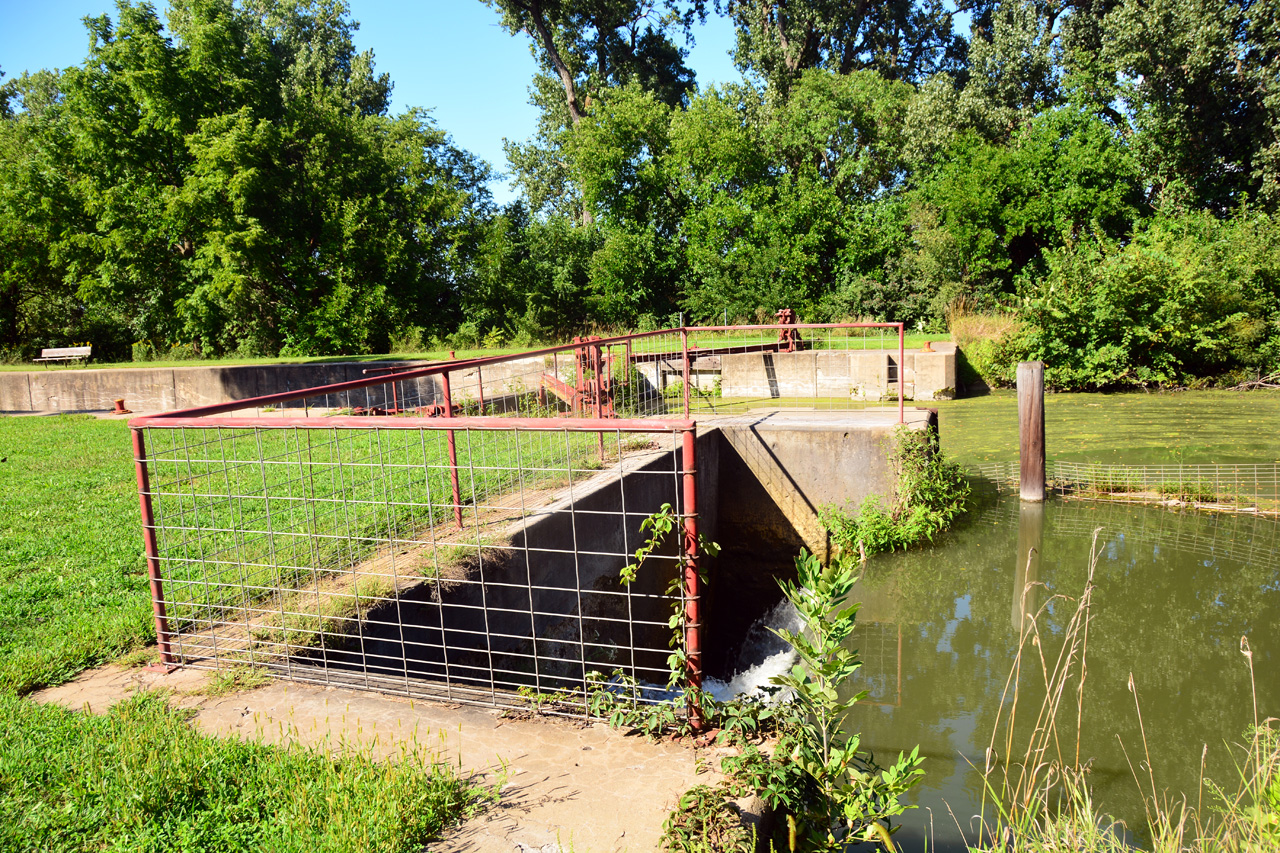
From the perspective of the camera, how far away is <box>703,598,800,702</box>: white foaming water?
23.2 ft

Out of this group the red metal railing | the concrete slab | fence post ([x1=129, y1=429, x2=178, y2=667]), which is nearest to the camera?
the red metal railing

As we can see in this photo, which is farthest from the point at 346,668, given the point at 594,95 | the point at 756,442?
the point at 594,95

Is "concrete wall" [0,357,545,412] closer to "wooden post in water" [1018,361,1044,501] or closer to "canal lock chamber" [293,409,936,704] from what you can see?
"canal lock chamber" [293,409,936,704]

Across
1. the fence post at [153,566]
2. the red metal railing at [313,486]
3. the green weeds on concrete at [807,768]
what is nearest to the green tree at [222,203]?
the red metal railing at [313,486]

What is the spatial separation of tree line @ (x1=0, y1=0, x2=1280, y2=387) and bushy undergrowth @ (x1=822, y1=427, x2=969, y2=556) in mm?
10830

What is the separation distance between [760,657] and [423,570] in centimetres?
404

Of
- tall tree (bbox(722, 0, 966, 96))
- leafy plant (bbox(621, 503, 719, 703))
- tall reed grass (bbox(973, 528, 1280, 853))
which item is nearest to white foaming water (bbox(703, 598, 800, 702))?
tall reed grass (bbox(973, 528, 1280, 853))

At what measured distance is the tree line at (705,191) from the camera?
20734 mm

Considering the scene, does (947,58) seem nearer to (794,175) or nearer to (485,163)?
(794,175)

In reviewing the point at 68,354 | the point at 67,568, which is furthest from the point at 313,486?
the point at 68,354

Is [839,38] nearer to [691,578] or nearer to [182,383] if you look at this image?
[182,383]

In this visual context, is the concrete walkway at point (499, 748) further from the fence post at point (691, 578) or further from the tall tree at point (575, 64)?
the tall tree at point (575, 64)

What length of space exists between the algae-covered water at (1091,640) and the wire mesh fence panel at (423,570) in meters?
Answer: 1.88

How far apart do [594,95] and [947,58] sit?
15.6 meters
